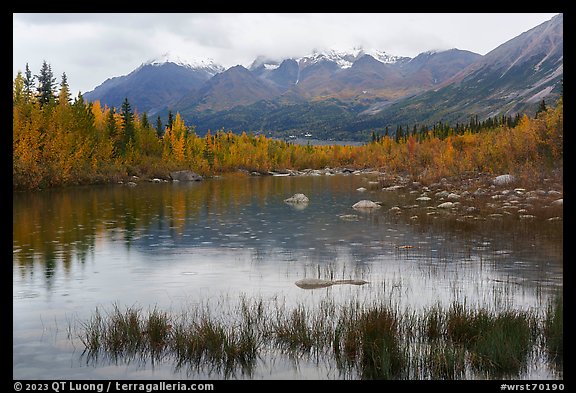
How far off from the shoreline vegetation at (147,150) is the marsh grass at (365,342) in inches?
1569

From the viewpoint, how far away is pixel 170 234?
103 ft

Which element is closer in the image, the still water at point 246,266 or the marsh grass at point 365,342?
the marsh grass at point 365,342

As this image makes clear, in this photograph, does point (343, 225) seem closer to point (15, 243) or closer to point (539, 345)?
point (15, 243)

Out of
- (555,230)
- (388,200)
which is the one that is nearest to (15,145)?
(388,200)

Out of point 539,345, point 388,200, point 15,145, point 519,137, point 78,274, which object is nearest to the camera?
point 539,345

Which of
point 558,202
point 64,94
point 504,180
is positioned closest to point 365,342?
point 558,202

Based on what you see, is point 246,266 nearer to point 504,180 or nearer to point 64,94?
point 504,180

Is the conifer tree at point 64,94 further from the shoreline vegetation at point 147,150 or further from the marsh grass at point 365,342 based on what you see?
the marsh grass at point 365,342

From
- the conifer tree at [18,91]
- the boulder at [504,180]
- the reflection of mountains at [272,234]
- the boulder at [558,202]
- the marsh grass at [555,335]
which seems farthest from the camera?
the conifer tree at [18,91]

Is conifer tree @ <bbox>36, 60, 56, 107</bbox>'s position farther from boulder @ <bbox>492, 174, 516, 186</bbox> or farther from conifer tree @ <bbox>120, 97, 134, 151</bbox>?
boulder @ <bbox>492, 174, 516, 186</bbox>

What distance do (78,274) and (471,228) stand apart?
857 inches

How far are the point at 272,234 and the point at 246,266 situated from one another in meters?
9.43

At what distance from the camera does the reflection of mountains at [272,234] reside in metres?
23.3

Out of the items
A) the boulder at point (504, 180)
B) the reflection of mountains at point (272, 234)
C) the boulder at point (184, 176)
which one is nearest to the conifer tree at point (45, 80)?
the boulder at point (184, 176)
